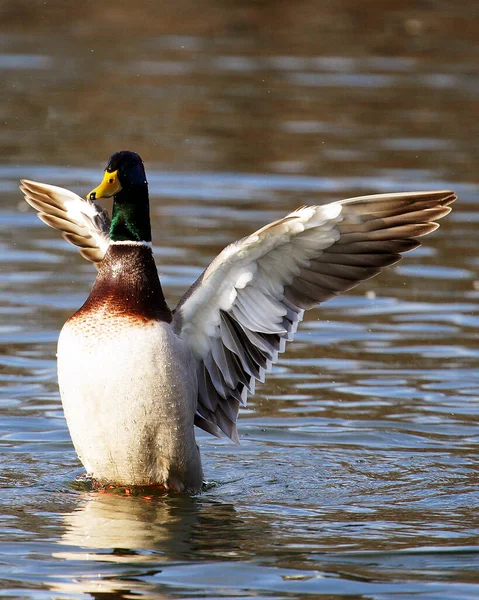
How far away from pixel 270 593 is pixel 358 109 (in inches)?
613

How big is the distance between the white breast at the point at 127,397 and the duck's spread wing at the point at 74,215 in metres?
1.43

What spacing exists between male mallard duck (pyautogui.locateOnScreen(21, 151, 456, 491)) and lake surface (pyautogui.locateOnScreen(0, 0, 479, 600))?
358mm

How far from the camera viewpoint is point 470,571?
677 cm

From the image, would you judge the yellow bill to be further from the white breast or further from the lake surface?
the lake surface

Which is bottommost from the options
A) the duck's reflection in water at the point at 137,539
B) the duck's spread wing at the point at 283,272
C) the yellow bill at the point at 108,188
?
the duck's reflection in water at the point at 137,539

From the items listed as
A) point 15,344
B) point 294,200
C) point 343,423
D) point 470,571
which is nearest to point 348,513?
point 470,571

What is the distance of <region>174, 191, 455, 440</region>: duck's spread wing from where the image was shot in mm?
7613

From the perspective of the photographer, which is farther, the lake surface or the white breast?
the white breast

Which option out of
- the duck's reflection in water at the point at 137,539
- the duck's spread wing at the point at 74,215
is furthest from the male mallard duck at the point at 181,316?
the duck's spread wing at the point at 74,215

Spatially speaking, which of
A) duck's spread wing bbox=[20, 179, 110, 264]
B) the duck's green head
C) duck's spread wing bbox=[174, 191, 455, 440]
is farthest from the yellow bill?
duck's spread wing bbox=[20, 179, 110, 264]

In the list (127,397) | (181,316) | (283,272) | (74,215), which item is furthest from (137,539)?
(74,215)

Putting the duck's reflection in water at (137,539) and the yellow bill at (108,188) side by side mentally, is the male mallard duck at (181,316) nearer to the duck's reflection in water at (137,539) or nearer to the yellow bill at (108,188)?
the yellow bill at (108,188)

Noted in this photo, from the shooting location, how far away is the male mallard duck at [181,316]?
24.9 ft

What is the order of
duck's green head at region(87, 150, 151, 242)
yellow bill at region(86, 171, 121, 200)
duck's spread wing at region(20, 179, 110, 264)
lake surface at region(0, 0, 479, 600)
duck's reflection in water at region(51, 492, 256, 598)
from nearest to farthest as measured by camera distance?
duck's reflection in water at region(51, 492, 256, 598), lake surface at region(0, 0, 479, 600), yellow bill at region(86, 171, 121, 200), duck's green head at region(87, 150, 151, 242), duck's spread wing at region(20, 179, 110, 264)
